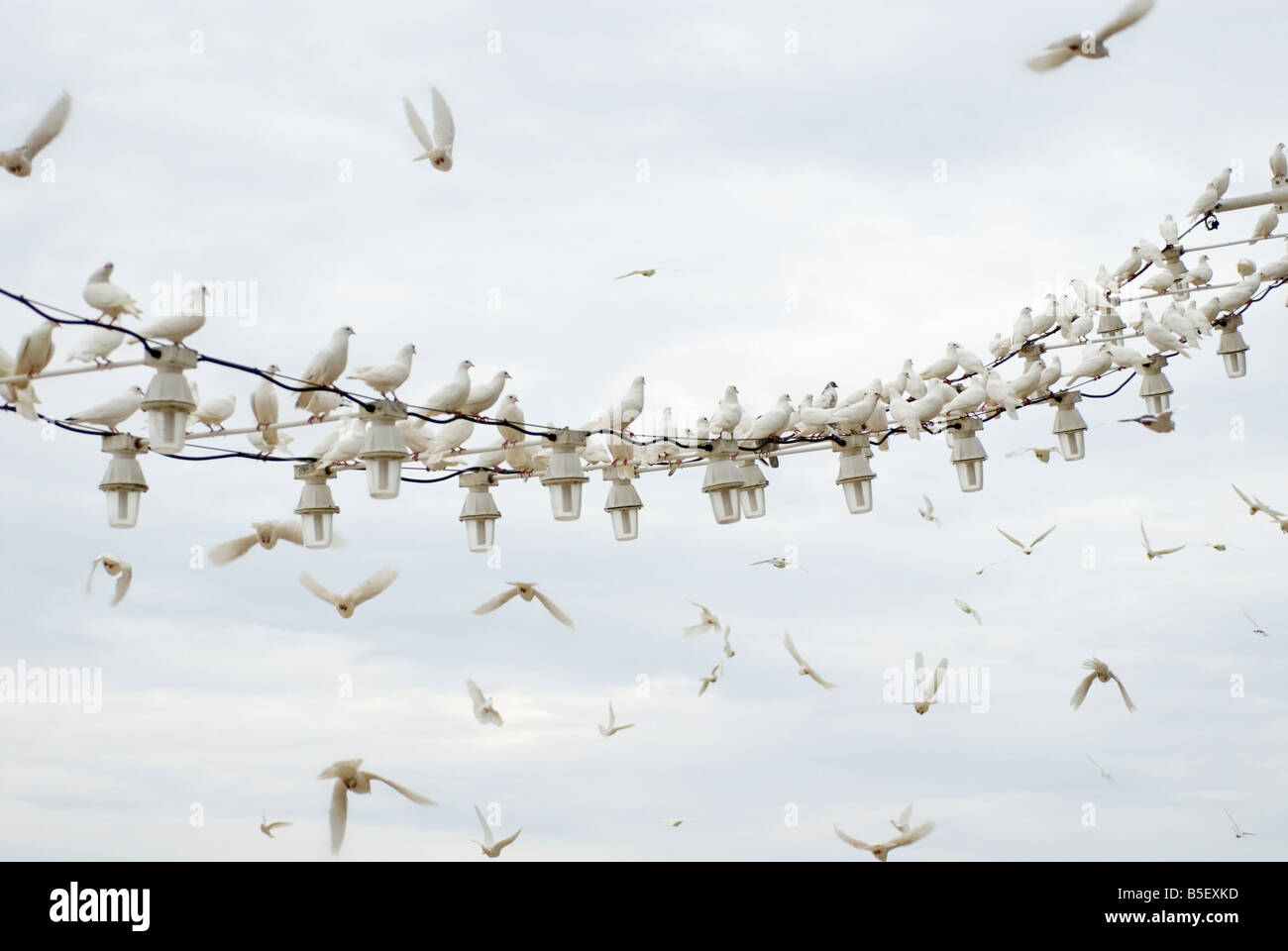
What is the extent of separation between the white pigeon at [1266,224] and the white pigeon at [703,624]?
4.07m

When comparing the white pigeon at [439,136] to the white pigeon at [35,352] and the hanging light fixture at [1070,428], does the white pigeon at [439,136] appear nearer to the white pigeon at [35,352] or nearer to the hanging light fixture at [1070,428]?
the white pigeon at [35,352]

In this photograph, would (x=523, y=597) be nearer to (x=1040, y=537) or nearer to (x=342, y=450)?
(x=342, y=450)

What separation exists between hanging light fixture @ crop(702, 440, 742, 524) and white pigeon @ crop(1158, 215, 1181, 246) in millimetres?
3255

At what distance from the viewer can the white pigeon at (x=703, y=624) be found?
8.89m

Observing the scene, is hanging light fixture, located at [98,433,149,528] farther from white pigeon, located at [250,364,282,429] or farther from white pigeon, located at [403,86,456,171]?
white pigeon, located at [403,86,456,171]

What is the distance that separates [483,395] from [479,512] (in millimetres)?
869

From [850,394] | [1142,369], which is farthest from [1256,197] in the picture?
[850,394]

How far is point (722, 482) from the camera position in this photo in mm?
6125

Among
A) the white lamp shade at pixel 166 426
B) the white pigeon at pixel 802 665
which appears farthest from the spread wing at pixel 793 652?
the white lamp shade at pixel 166 426

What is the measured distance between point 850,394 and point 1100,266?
2268mm

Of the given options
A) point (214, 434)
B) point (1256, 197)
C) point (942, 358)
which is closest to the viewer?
point (214, 434)

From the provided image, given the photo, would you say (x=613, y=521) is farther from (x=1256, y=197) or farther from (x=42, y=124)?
(x=1256, y=197)

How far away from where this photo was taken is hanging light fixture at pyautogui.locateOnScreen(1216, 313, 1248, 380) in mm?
7703

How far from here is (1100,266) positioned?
7.75 meters
